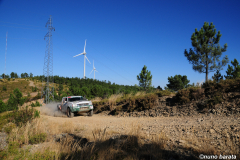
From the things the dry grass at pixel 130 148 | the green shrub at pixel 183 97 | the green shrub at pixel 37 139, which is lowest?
the green shrub at pixel 37 139

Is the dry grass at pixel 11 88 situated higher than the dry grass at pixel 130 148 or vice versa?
the dry grass at pixel 11 88

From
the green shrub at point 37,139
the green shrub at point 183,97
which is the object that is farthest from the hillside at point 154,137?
the green shrub at point 183,97

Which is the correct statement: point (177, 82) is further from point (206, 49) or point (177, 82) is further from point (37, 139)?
point (37, 139)

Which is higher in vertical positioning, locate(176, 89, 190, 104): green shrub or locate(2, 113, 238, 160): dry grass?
locate(176, 89, 190, 104): green shrub

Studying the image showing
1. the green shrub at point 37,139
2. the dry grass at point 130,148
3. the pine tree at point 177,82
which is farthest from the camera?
the pine tree at point 177,82

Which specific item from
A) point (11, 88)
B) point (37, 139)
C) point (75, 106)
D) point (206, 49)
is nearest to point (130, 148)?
point (37, 139)

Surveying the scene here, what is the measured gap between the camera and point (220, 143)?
4.43 m

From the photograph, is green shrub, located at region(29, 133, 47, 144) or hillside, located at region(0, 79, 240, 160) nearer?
hillside, located at region(0, 79, 240, 160)

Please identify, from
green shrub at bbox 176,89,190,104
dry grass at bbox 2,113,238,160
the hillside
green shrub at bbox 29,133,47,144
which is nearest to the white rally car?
the hillside

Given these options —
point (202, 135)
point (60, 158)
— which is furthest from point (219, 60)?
point (60, 158)

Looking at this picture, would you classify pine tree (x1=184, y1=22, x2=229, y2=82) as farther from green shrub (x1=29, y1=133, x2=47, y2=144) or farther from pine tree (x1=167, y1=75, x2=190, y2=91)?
green shrub (x1=29, y1=133, x2=47, y2=144)

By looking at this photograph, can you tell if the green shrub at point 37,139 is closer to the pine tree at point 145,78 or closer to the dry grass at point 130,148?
the dry grass at point 130,148

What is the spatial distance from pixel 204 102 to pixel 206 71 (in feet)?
54.8

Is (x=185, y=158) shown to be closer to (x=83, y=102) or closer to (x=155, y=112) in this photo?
(x=155, y=112)
